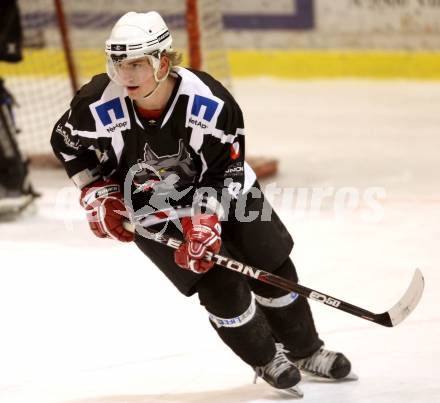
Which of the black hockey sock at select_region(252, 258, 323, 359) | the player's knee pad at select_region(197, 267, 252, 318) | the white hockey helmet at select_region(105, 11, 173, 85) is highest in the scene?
the white hockey helmet at select_region(105, 11, 173, 85)

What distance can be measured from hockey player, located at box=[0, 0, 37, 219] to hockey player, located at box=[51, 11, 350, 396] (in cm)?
205

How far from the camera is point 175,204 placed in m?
2.79

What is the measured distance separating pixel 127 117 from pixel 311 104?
13.3ft

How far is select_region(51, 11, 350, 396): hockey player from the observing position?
2.61 m

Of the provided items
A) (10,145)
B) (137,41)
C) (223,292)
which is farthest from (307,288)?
(10,145)

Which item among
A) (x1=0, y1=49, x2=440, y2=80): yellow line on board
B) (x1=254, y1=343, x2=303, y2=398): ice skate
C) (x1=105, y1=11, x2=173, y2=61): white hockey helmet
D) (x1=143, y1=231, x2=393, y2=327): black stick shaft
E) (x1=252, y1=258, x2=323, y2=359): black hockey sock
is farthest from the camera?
(x1=0, y1=49, x2=440, y2=80): yellow line on board

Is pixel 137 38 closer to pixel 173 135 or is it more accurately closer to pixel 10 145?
pixel 173 135

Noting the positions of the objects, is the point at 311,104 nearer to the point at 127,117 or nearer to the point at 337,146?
the point at 337,146

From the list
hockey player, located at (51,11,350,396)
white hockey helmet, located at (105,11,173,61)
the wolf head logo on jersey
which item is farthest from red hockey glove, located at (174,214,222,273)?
white hockey helmet, located at (105,11,173,61)

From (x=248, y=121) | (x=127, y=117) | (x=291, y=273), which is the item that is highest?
(x=127, y=117)

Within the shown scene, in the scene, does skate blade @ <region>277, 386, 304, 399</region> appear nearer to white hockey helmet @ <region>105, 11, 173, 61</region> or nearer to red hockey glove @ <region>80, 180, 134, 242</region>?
red hockey glove @ <region>80, 180, 134, 242</region>

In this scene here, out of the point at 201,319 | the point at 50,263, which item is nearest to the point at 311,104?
the point at 50,263

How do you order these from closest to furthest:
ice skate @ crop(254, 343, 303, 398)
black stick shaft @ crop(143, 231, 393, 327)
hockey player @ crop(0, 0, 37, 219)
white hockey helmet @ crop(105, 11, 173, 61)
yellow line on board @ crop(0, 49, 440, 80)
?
white hockey helmet @ crop(105, 11, 173, 61)
black stick shaft @ crop(143, 231, 393, 327)
ice skate @ crop(254, 343, 303, 398)
hockey player @ crop(0, 0, 37, 219)
yellow line on board @ crop(0, 49, 440, 80)

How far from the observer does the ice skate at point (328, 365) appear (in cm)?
291
